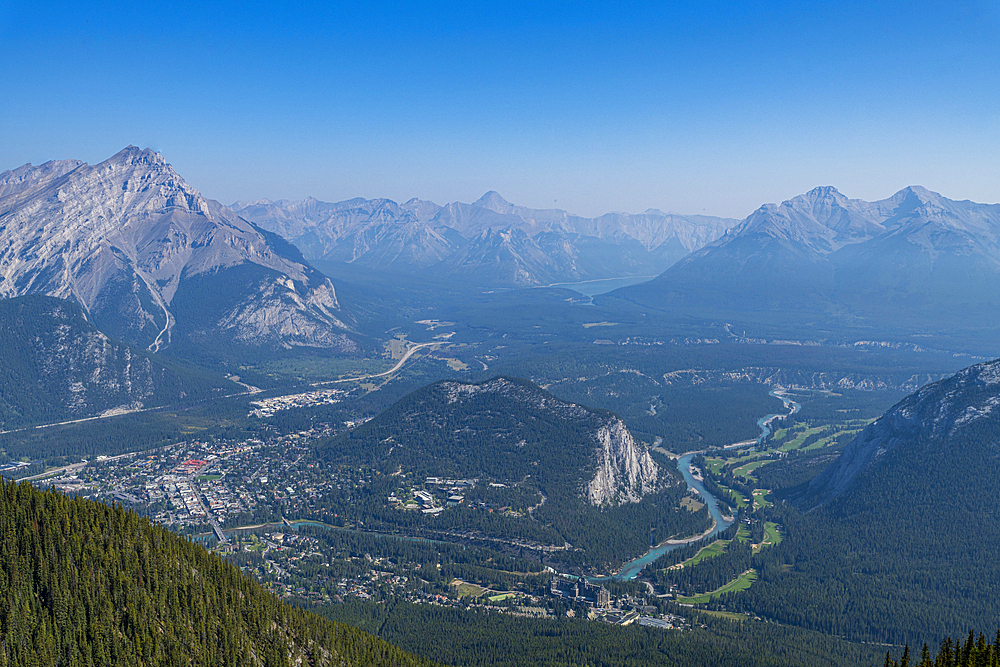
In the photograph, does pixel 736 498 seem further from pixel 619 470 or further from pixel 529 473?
pixel 529 473

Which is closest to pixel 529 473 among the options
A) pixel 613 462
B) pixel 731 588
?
pixel 613 462

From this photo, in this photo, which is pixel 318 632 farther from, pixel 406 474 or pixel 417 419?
pixel 417 419

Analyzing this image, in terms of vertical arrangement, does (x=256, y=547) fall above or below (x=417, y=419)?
below

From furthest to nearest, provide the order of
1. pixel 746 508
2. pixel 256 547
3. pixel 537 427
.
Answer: pixel 537 427
pixel 746 508
pixel 256 547

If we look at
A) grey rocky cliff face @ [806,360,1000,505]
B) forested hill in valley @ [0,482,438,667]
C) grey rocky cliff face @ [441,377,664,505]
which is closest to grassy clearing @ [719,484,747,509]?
grey rocky cliff face @ [806,360,1000,505]

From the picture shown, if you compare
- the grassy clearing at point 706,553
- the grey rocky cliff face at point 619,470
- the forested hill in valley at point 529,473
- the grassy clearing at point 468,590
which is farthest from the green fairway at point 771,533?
the grassy clearing at point 468,590

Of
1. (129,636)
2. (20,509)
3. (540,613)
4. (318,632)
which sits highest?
(20,509)

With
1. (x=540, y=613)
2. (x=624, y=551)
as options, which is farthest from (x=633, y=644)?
(x=624, y=551)
